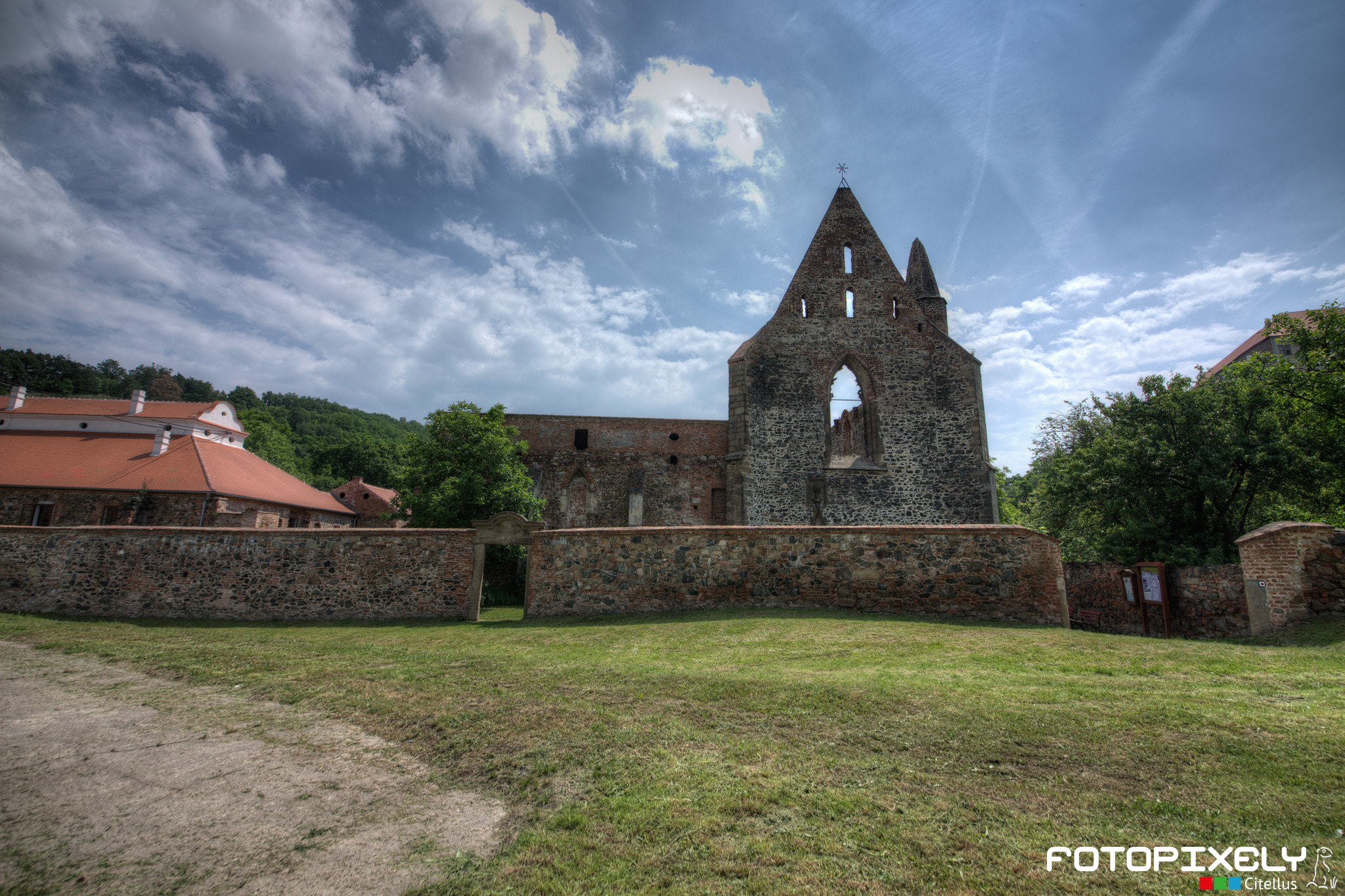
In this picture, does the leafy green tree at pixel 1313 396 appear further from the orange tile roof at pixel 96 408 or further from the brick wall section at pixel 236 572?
the orange tile roof at pixel 96 408

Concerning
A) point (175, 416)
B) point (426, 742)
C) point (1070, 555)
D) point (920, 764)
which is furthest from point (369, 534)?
point (1070, 555)

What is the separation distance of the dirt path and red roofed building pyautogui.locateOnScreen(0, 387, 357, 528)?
20.3 meters

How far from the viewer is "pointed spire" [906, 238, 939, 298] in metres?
28.5

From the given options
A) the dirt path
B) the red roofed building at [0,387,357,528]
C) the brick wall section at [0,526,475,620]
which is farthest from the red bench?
the red roofed building at [0,387,357,528]

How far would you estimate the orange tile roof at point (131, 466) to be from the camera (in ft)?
72.3

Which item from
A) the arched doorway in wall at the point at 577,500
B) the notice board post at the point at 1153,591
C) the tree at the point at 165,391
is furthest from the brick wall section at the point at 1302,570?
the tree at the point at 165,391

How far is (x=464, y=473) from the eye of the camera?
19344mm

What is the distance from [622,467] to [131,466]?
20563 millimetres

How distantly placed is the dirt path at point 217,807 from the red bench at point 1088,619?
15.5m

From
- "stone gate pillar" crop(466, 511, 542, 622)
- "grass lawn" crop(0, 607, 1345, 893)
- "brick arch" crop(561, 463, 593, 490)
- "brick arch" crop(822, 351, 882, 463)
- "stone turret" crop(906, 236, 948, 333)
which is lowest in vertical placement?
"grass lawn" crop(0, 607, 1345, 893)

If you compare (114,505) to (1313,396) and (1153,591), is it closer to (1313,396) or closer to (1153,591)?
(1153,591)

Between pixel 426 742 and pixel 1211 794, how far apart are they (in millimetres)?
5884

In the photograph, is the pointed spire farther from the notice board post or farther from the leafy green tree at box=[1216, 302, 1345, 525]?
the notice board post

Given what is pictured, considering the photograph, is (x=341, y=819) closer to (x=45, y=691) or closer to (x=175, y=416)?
(x=45, y=691)
